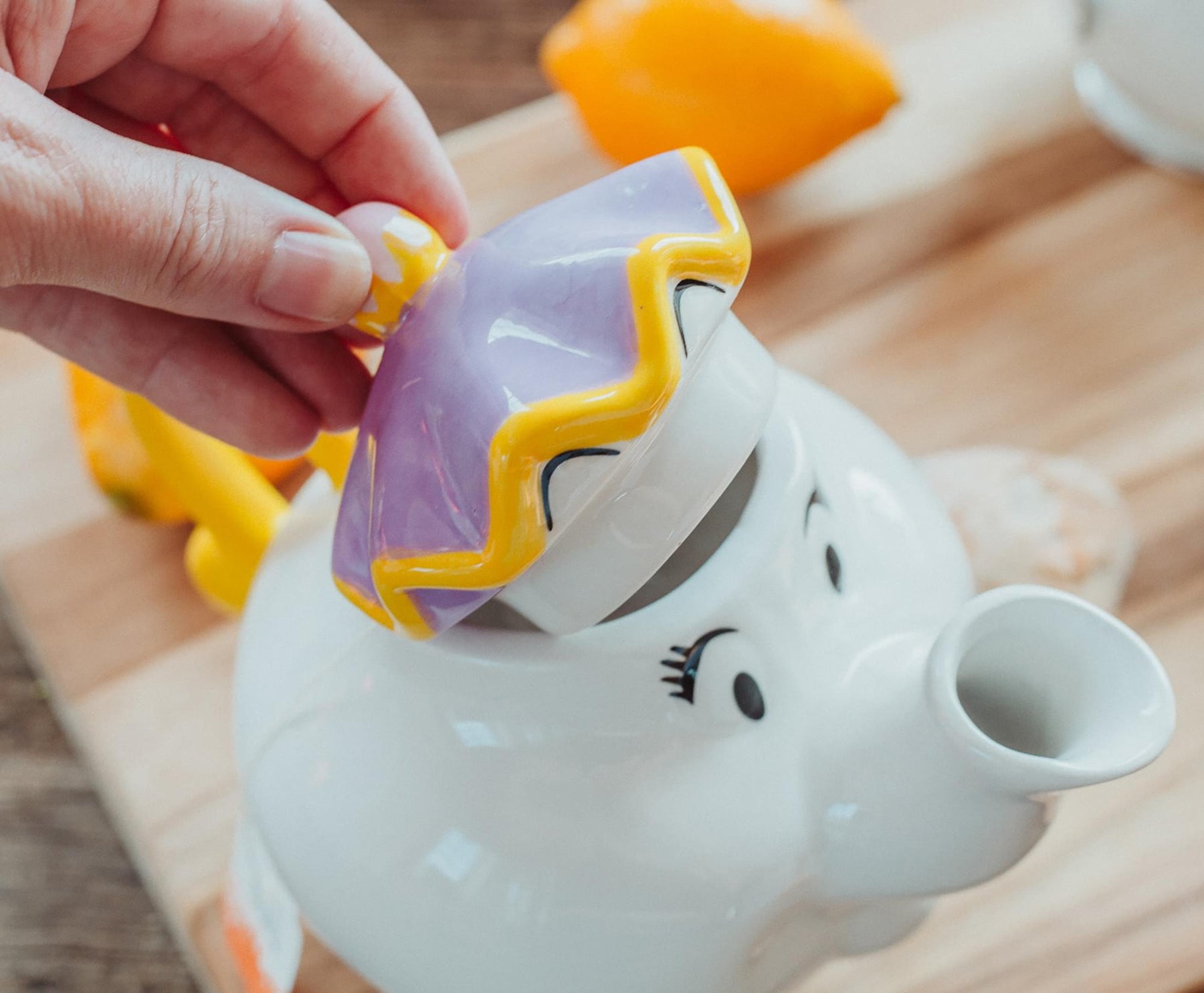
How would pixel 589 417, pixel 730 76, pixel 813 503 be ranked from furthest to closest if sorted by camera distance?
pixel 730 76
pixel 813 503
pixel 589 417

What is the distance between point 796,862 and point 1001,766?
0.08m

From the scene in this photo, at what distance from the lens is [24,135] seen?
348mm

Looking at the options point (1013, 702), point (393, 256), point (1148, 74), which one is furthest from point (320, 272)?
point (1148, 74)

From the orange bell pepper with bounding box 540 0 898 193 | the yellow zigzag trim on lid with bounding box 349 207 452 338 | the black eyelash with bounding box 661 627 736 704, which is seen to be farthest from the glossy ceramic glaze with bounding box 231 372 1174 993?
the orange bell pepper with bounding box 540 0 898 193

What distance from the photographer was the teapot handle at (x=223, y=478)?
48 cm

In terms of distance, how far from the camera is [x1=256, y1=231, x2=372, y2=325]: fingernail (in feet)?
1.22

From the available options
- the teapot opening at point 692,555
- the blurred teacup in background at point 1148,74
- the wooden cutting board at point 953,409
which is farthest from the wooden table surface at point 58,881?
the blurred teacup in background at point 1148,74

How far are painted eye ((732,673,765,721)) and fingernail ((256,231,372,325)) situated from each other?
6.6 inches

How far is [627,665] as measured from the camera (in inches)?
14.6

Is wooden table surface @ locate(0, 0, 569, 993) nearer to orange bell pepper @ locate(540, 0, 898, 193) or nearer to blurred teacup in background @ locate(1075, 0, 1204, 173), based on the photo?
orange bell pepper @ locate(540, 0, 898, 193)

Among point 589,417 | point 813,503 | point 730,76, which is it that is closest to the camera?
point 589,417

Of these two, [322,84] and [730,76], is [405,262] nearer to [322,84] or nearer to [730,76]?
[322,84]

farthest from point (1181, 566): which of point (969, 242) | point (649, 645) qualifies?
point (649, 645)

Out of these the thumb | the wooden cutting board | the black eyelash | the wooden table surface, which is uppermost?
the thumb
